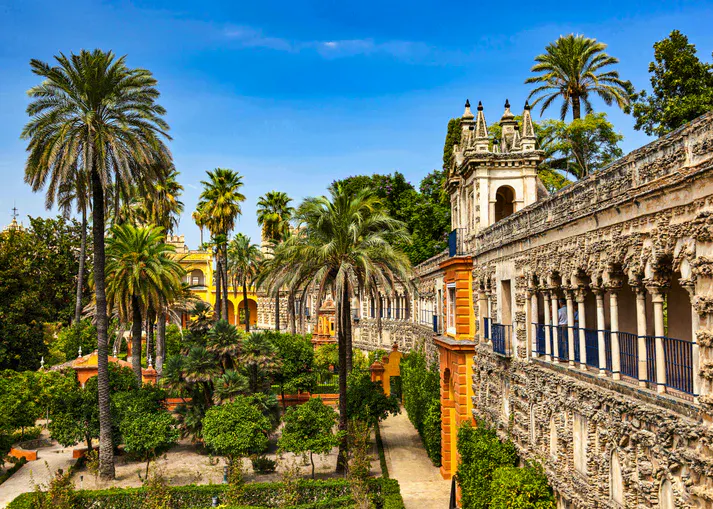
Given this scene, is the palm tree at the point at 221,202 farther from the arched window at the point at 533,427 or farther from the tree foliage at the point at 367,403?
the arched window at the point at 533,427

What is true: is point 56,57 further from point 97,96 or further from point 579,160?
point 579,160

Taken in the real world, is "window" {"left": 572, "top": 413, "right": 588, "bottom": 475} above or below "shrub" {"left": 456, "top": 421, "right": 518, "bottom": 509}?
above

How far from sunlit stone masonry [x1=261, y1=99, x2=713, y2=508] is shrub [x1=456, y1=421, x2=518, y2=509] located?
0.49 meters

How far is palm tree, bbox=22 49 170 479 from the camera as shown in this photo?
24.7 meters

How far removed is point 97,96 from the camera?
83.1 feet

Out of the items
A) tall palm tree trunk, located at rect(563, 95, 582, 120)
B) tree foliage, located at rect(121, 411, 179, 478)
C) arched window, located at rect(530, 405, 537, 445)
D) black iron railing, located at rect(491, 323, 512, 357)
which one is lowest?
tree foliage, located at rect(121, 411, 179, 478)

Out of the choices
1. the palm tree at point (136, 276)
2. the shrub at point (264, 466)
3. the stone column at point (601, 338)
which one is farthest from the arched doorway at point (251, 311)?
the stone column at point (601, 338)

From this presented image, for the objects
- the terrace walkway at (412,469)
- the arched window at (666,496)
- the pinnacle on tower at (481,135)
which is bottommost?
the terrace walkway at (412,469)

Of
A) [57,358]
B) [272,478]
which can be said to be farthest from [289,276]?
[57,358]

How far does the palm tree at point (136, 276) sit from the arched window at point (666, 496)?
85.9ft

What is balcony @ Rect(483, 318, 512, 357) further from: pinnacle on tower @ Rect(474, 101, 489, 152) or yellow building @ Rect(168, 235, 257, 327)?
yellow building @ Rect(168, 235, 257, 327)

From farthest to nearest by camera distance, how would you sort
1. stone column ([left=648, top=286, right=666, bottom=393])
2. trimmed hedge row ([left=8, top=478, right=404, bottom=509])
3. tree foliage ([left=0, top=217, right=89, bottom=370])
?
1. tree foliage ([left=0, top=217, right=89, bottom=370])
2. trimmed hedge row ([left=8, top=478, right=404, bottom=509])
3. stone column ([left=648, top=286, right=666, bottom=393])

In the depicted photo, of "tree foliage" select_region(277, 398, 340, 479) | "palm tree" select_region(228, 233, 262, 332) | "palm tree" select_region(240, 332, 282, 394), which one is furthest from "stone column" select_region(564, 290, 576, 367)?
"palm tree" select_region(228, 233, 262, 332)

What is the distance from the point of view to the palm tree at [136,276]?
30688mm
